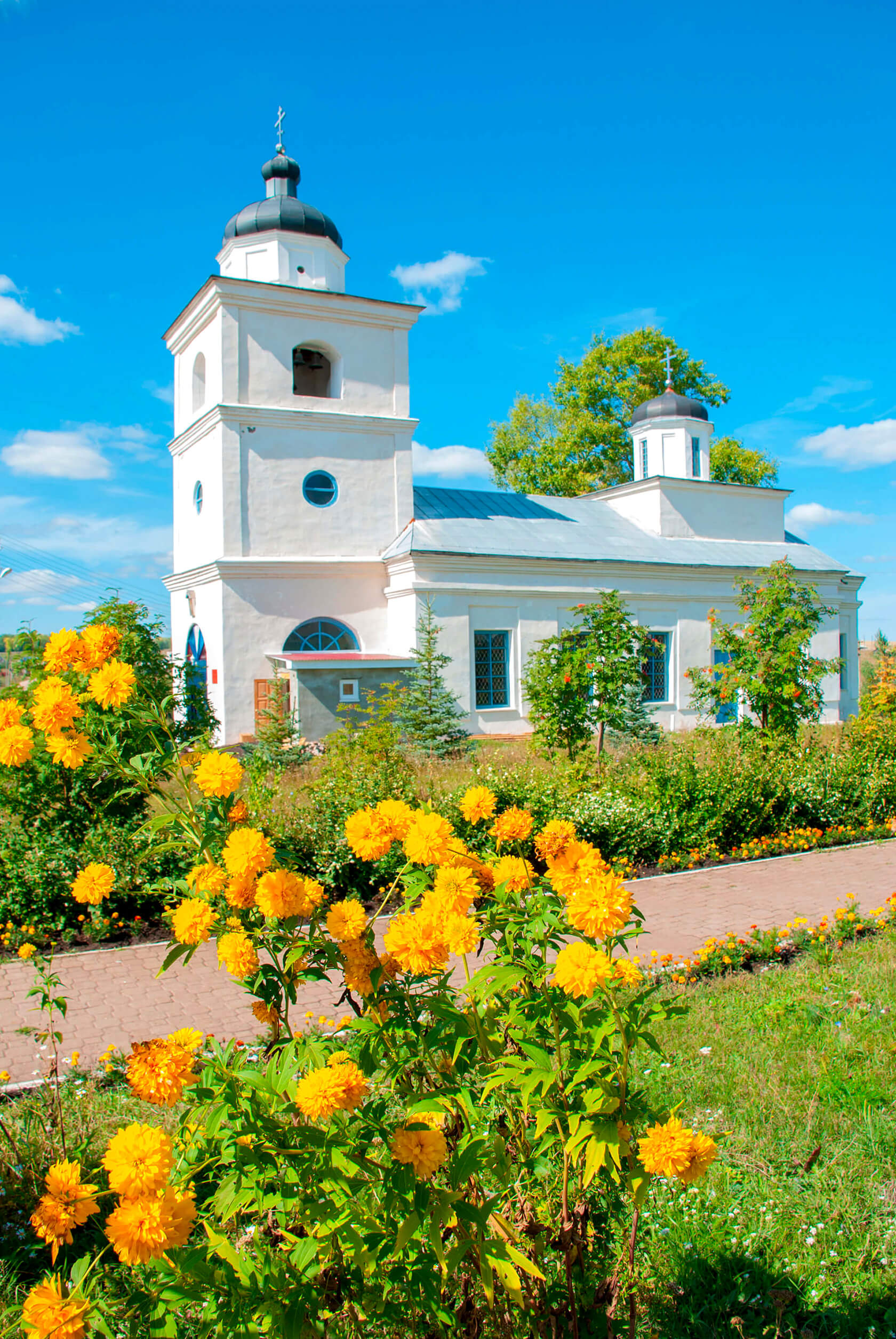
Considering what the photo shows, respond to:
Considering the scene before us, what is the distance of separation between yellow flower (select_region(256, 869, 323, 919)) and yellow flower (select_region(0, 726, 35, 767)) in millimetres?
652

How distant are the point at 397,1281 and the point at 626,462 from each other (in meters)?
34.4

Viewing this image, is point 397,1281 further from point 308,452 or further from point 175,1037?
point 308,452

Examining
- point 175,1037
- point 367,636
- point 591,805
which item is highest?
point 367,636

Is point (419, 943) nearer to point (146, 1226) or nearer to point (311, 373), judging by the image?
point (146, 1226)

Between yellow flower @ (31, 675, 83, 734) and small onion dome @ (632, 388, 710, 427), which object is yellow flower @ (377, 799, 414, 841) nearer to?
yellow flower @ (31, 675, 83, 734)

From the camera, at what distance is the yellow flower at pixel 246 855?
6.06 ft

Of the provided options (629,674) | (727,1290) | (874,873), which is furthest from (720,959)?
(629,674)

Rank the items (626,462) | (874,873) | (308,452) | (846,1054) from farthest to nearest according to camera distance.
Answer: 1. (626,462)
2. (308,452)
3. (874,873)
4. (846,1054)

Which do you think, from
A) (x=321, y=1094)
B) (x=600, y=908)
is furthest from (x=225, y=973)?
(x=600, y=908)

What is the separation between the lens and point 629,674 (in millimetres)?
13883

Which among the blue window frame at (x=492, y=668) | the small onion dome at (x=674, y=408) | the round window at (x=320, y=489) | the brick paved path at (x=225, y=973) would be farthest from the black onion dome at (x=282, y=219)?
the brick paved path at (x=225, y=973)

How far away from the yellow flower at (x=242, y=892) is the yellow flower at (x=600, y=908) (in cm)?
70

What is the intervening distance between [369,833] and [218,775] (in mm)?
389

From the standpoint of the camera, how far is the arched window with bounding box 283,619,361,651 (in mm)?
17953
